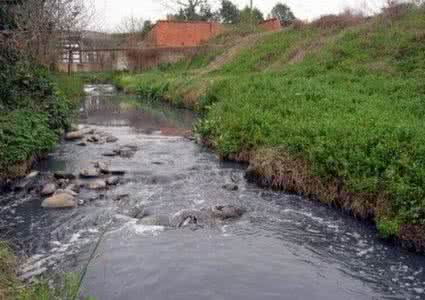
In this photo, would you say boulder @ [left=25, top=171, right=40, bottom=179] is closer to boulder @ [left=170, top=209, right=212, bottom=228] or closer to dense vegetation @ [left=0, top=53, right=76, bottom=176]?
dense vegetation @ [left=0, top=53, right=76, bottom=176]

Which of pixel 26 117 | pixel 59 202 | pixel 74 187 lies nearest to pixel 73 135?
pixel 26 117

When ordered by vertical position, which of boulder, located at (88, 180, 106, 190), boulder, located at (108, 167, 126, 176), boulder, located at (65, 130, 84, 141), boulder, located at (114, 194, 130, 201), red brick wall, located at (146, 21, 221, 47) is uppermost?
red brick wall, located at (146, 21, 221, 47)

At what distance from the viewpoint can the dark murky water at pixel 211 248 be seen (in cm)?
753

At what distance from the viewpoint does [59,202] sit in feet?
36.0

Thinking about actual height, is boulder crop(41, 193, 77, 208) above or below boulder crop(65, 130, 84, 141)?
below

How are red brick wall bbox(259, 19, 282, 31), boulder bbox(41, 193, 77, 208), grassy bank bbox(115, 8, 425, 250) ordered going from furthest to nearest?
red brick wall bbox(259, 19, 282, 31), boulder bbox(41, 193, 77, 208), grassy bank bbox(115, 8, 425, 250)

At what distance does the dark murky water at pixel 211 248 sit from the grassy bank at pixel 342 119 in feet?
2.03

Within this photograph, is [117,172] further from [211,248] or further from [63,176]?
[211,248]

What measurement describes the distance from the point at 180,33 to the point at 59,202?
138 ft

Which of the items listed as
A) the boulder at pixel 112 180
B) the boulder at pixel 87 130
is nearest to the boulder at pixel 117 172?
the boulder at pixel 112 180

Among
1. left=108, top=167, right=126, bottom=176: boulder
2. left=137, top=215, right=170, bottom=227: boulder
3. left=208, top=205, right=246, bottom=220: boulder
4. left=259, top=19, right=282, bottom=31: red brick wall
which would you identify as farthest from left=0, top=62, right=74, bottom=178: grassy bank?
left=259, top=19, right=282, bottom=31: red brick wall

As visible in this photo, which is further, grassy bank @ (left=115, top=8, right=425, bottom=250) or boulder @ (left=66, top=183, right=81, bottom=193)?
boulder @ (left=66, top=183, right=81, bottom=193)

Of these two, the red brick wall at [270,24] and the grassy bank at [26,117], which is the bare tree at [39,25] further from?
the red brick wall at [270,24]

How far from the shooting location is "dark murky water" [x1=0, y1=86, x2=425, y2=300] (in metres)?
7.53
